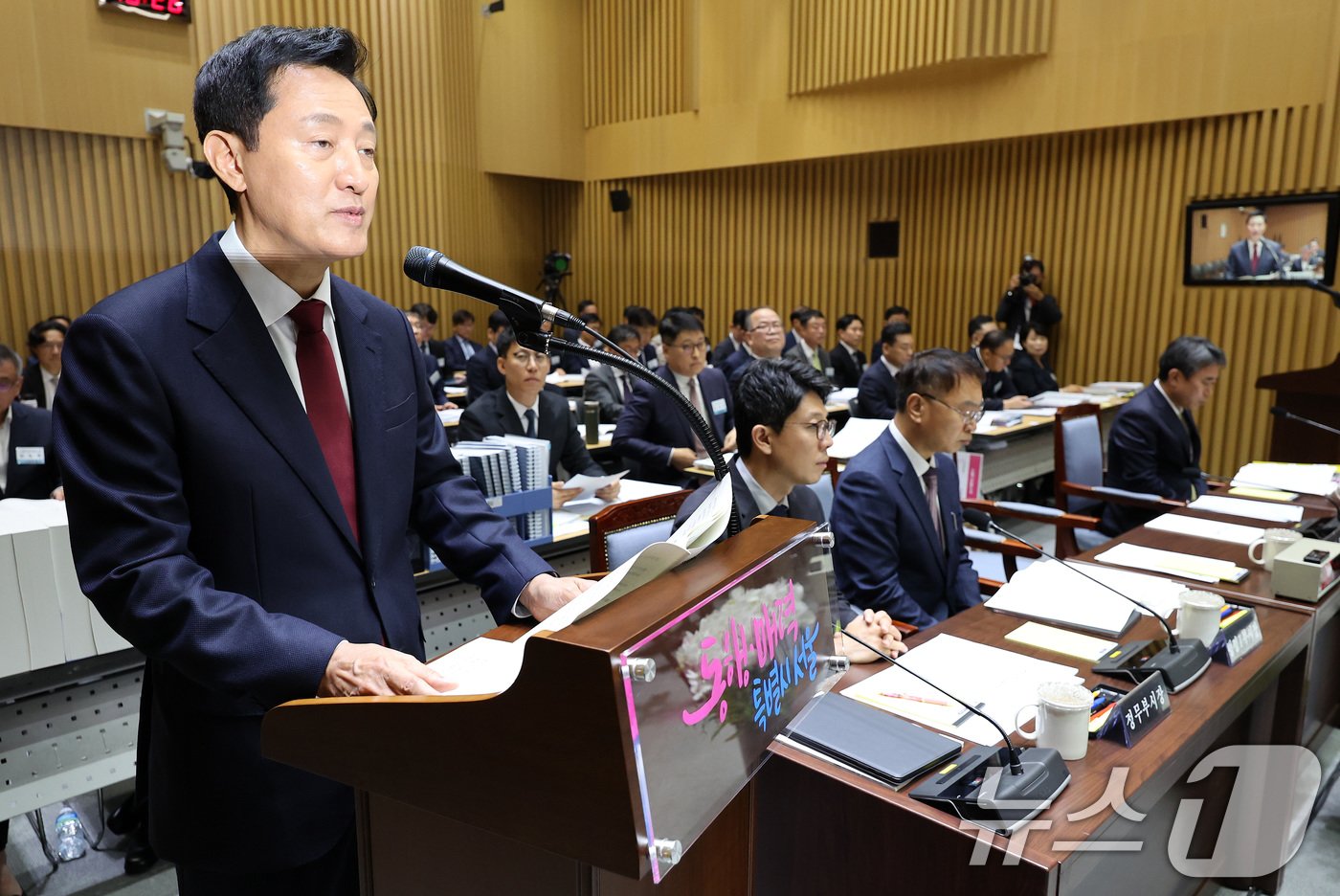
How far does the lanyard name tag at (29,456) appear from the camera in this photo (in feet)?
11.1

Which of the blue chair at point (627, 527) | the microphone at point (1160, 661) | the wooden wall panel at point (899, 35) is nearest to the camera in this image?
the microphone at point (1160, 661)

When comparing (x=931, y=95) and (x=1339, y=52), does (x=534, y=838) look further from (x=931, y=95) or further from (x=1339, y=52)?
(x=931, y=95)

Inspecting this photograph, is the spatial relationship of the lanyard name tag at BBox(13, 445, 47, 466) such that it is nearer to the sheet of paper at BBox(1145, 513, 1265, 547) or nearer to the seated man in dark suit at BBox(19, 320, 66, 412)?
the seated man in dark suit at BBox(19, 320, 66, 412)

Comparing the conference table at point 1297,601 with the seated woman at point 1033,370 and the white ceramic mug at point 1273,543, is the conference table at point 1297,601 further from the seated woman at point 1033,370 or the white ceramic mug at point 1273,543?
the seated woman at point 1033,370

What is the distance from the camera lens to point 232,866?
1055 mm

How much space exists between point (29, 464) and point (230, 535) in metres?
3.10

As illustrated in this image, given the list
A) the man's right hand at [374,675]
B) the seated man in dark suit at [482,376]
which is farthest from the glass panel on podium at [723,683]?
the seated man in dark suit at [482,376]

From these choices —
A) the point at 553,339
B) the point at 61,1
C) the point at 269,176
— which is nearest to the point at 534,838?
the point at 553,339

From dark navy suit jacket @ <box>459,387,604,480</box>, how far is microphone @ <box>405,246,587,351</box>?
2690 mm

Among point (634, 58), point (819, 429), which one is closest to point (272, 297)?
point (819, 429)

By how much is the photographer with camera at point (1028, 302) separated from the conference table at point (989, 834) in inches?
241

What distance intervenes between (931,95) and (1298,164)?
9.12 feet

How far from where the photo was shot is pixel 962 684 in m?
1.63

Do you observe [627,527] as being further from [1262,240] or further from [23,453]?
[1262,240]
